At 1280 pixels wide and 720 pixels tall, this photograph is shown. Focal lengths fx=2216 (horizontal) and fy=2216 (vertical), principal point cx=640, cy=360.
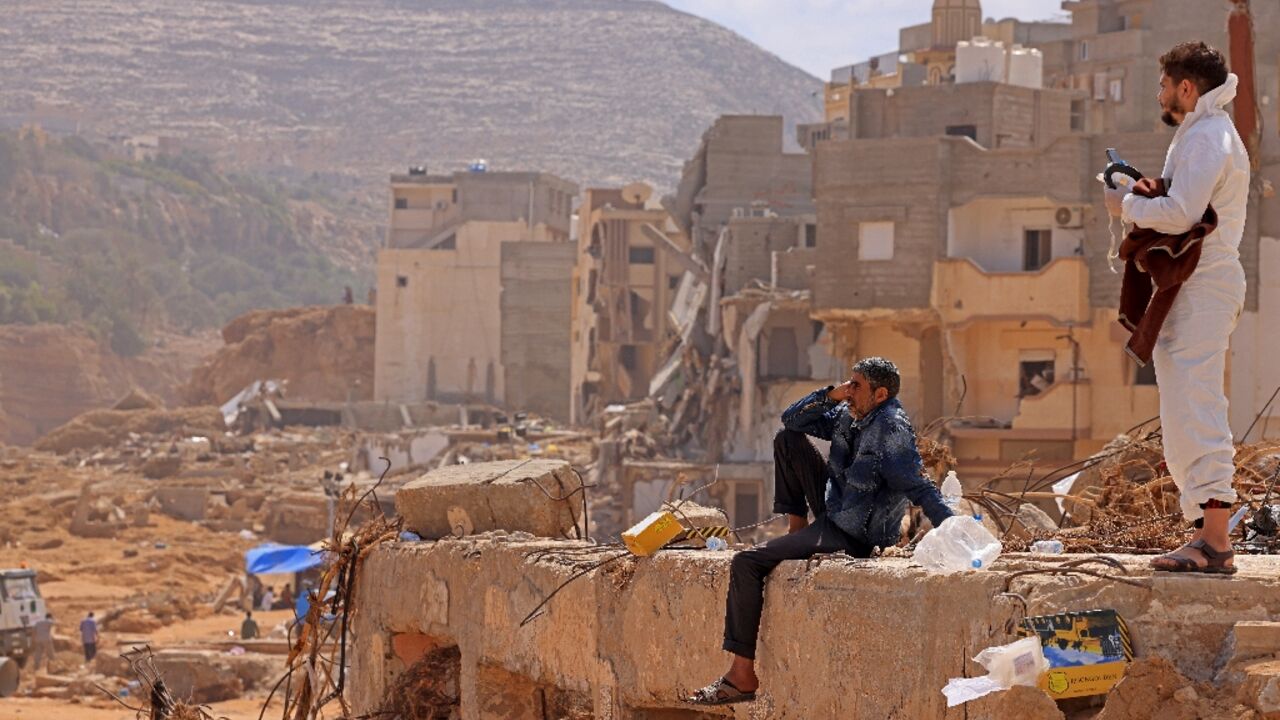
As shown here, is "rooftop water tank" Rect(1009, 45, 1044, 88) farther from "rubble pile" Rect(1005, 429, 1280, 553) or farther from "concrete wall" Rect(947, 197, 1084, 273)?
"rubble pile" Rect(1005, 429, 1280, 553)

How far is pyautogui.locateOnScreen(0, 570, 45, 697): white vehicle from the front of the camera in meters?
30.3

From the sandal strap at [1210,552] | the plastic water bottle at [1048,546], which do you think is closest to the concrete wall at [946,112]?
the plastic water bottle at [1048,546]

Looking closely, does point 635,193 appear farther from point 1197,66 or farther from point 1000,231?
point 1197,66

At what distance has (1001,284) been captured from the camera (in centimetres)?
3809

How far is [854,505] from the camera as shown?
7020 millimetres

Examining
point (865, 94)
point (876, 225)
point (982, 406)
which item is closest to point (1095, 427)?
point (982, 406)

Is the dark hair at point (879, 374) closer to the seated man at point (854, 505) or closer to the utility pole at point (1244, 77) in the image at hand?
the seated man at point (854, 505)

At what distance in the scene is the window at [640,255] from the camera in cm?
6594

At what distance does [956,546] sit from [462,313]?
253 feet

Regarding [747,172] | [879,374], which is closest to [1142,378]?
[747,172]

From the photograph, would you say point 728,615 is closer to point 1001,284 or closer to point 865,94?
point 1001,284

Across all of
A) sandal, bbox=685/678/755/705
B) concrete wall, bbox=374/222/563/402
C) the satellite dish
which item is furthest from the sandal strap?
concrete wall, bbox=374/222/563/402

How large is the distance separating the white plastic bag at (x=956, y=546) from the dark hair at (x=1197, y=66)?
54.7 inches

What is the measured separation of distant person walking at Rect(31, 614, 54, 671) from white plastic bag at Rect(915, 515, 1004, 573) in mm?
26332
